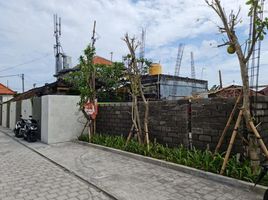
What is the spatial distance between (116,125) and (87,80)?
2.14 m

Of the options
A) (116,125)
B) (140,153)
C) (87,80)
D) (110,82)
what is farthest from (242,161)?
(110,82)

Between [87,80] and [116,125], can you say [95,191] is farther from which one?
[87,80]

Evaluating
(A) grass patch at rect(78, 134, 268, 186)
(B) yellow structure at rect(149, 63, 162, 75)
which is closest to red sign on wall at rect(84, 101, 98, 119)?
(A) grass patch at rect(78, 134, 268, 186)

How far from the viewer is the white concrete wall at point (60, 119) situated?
9.75m

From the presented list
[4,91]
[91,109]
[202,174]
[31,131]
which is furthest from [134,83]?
[4,91]

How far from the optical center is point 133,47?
7617 mm

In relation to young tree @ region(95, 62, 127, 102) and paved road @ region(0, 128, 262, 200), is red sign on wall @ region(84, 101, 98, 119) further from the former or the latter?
young tree @ region(95, 62, 127, 102)

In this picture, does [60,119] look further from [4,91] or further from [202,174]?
[4,91]

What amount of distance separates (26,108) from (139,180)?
1034 centimetres

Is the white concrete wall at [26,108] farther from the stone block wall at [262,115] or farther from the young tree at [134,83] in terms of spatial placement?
the stone block wall at [262,115]

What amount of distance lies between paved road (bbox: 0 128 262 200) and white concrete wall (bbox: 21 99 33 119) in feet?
18.2

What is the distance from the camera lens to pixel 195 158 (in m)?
5.41

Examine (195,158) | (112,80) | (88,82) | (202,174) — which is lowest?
(202,174)

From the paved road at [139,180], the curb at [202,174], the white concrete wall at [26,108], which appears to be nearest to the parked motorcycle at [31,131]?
the white concrete wall at [26,108]
